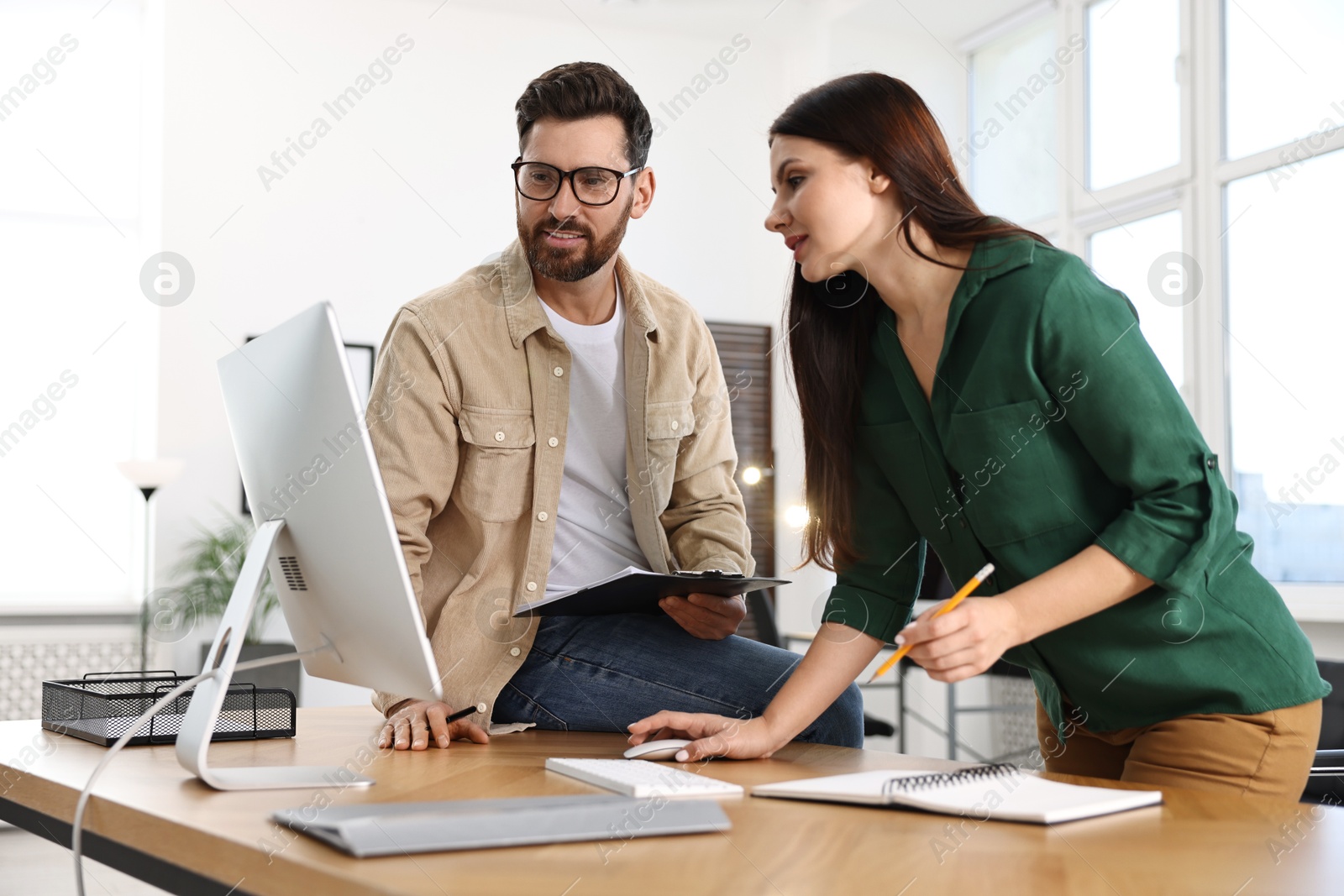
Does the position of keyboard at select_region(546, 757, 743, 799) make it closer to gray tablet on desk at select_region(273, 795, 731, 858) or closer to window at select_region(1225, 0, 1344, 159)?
gray tablet on desk at select_region(273, 795, 731, 858)

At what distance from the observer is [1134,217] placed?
503cm

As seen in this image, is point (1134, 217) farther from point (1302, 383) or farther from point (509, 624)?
point (509, 624)

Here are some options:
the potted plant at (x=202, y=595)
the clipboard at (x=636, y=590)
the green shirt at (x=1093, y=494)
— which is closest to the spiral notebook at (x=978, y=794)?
the green shirt at (x=1093, y=494)

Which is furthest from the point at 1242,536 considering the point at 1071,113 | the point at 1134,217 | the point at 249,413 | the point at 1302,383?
the point at 1071,113

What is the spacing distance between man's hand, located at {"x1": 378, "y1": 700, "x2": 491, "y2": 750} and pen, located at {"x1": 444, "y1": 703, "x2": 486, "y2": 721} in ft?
0.08

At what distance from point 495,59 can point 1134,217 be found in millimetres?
2996

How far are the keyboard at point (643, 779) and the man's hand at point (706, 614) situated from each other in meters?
0.56

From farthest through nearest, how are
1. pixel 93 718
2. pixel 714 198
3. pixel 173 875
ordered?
pixel 714 198
pixel 93 718
pixel 173 875

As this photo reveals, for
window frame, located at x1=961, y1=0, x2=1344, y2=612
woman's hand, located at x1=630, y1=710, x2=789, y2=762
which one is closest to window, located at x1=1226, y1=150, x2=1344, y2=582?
window frame, located at x1=961, y1=0, x2=1344, y2=612

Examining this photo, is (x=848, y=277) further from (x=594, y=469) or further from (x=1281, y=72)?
(x=1281, y=72)

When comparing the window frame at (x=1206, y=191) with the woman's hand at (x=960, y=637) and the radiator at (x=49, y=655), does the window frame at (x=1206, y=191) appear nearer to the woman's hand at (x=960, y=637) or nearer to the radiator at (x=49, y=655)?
the woman's hand at (x=960, y=637)

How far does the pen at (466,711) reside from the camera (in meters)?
1.72

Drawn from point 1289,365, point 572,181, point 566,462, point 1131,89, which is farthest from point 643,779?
point 1131,89

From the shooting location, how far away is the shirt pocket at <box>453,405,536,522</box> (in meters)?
1.91
